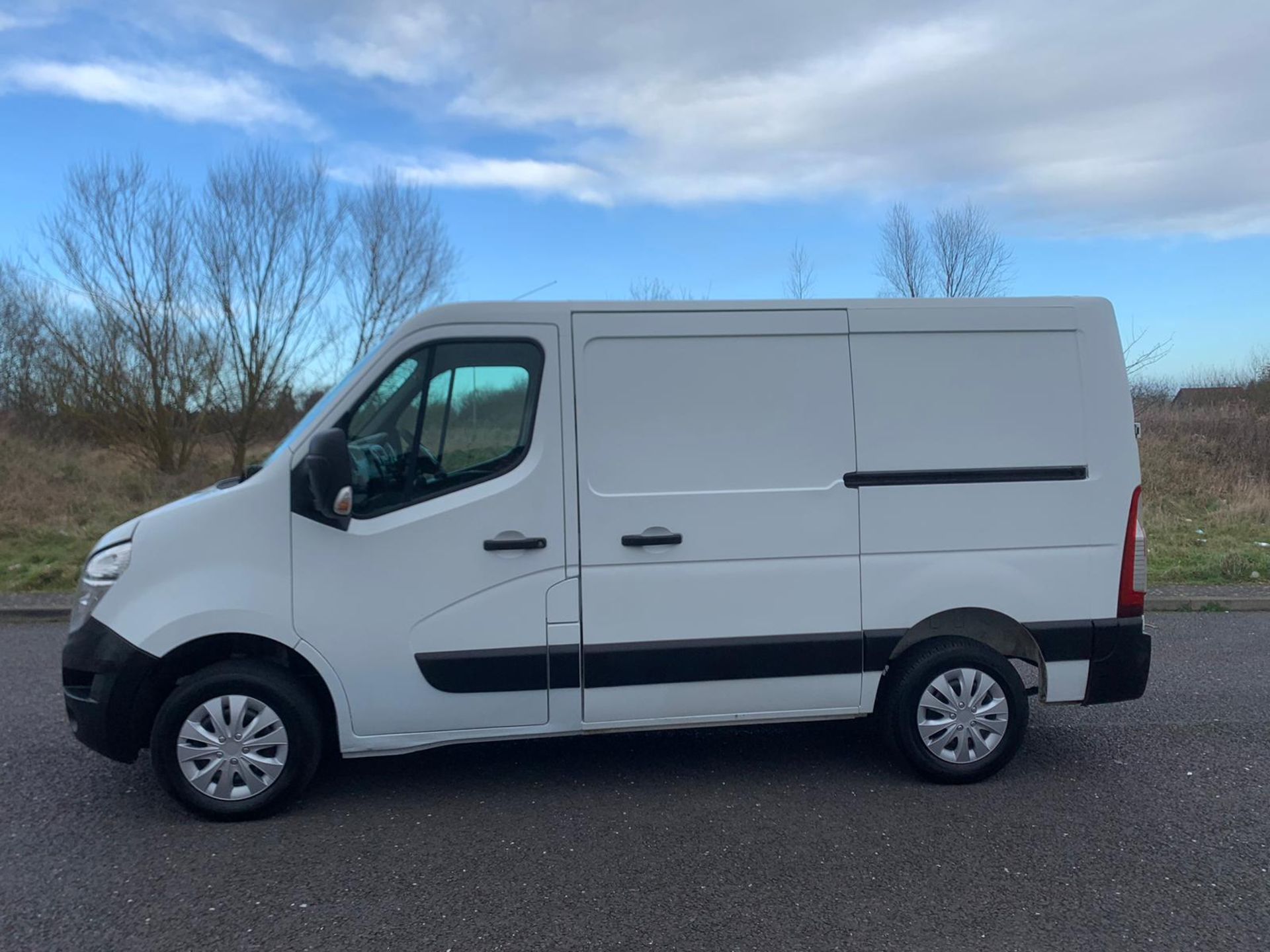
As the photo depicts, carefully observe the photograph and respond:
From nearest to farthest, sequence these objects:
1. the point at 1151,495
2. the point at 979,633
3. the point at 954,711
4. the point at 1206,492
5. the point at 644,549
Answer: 1. the point at 644,549
2. the point at 954,711
3. the point at 979,633
4. the point at 1151,495
5. the point at 1206,492

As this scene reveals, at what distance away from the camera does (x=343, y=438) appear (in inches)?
156

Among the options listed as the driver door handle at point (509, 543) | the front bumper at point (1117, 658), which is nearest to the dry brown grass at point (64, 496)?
the driver door handle at point (509, 543)

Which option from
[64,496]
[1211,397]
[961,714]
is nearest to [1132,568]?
[961,714]

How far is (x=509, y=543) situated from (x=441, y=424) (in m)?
0.62

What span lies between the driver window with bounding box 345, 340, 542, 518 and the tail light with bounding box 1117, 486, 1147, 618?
2.94 metres

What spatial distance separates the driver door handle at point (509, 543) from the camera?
418cm

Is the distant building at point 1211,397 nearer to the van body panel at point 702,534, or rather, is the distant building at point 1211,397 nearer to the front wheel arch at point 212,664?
the van body panel at point 702,534

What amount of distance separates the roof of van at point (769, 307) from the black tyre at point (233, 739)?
1714 mm

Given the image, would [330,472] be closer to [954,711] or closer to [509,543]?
[509,543]

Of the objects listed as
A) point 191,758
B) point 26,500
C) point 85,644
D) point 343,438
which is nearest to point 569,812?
point 191,758

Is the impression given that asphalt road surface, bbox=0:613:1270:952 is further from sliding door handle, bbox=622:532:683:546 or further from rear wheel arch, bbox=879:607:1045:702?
sliding door handle, bbox=622:532:683:546

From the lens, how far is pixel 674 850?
12.8 feet

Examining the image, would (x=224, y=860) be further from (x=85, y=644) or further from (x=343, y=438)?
(x=343, y=438)

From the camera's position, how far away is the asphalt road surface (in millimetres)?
3268
